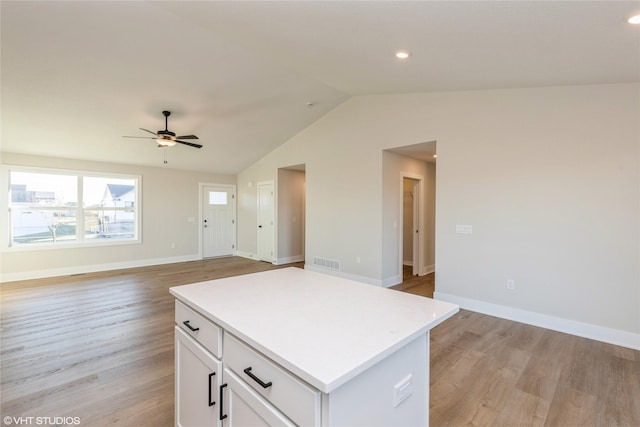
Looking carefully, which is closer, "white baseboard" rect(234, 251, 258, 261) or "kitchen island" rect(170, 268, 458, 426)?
"kitchen island" rect(170, 268, 458, 426)

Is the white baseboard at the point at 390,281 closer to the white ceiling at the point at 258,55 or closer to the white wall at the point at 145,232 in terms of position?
the white ceiling at the point at 258,55

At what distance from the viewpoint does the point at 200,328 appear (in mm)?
1384

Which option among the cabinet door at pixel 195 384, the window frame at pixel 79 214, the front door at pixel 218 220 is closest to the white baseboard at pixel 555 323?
the cabinet door at pixel 195 384

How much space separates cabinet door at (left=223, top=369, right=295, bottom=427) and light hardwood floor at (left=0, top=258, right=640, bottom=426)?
1144mm

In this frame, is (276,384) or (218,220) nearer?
(276,384)

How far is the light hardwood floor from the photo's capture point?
1.95 metres

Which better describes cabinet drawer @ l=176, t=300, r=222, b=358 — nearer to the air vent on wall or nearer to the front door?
the air vent on wall

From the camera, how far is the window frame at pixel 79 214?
17.8 feet

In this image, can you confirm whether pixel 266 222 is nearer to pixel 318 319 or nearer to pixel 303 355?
pixel 318 319

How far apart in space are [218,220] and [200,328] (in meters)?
7.16

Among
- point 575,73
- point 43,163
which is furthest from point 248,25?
point 43,163

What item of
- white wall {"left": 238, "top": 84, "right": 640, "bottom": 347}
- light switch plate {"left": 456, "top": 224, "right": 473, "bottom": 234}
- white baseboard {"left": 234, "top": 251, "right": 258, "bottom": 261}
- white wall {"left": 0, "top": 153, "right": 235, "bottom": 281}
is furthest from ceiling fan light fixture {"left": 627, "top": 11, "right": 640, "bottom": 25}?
white wall {"left": 0, "top": 153, "right": 235, "bottom": 281}

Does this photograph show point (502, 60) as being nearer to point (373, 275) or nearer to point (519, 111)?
point (519, 111)

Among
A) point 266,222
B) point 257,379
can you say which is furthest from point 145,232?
point 257,379
